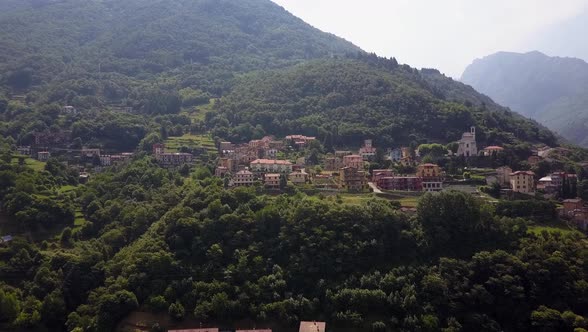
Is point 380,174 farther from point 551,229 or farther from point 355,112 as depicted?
point 355,112

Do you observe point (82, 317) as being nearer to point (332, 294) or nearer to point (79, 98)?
point (332, 294)

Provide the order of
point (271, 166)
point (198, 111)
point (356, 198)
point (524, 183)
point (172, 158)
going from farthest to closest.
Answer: point (198, 111) < point (172, 158) < point (271, 166) < point (524, 183) < point (356, 198)

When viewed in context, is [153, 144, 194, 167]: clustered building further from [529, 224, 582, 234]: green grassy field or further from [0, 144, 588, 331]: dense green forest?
[529, 224, 582, 234]: green grassy field

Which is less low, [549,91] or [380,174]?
[549,91]

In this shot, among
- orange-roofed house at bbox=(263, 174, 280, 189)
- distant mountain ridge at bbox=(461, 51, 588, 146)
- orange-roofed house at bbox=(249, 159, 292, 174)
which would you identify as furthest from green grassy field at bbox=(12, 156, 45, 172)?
distant mountain ridge at bbox=(461, 51, 588, 146)

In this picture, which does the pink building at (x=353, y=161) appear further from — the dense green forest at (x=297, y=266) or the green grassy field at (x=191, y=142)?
the green grassy field at (x=191, y=142)

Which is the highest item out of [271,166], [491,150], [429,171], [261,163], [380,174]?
[491,150]

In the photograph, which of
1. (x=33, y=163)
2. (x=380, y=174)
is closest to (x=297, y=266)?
(x=380, y=174)
